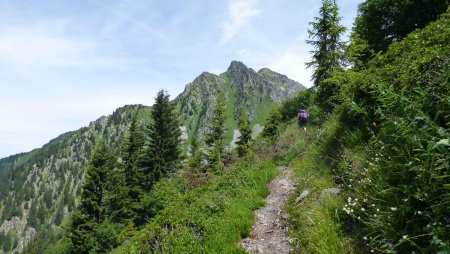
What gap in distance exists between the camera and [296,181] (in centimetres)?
1186

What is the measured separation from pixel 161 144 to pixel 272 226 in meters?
34.4

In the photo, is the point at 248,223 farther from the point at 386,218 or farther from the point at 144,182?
the point at 144,182

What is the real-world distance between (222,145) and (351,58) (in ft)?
75.7

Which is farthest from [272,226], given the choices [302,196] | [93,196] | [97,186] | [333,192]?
[97,186]

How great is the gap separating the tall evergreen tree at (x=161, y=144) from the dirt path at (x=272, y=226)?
2960 centimetres

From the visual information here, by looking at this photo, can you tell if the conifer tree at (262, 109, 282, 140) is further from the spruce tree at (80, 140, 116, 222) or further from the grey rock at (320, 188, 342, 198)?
the grey rock at (320, 188, 342, 198)

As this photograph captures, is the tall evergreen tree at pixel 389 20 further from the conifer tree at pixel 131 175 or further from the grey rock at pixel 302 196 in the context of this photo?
the conifer tree at pixel 131 175

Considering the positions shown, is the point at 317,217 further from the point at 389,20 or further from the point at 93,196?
the point at 93,196

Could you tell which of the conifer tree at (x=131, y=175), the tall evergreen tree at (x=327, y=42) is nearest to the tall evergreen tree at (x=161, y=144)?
the conifer tree at (x=131, y=175)

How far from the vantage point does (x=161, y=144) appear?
42.1 metres

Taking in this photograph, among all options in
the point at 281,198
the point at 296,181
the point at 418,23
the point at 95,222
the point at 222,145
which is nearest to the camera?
the point at 281,198

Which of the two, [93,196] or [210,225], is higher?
[210,225]

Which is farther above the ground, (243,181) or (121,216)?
(243,181)

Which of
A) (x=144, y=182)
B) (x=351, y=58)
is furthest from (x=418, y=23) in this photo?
(x=144, y=182)
